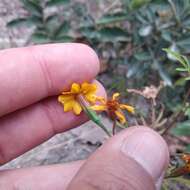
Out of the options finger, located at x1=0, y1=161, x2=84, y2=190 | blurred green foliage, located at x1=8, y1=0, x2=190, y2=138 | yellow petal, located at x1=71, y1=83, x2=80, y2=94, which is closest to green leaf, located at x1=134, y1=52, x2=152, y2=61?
blurred green foliage, located at x1=8, y1=0, x2=190, y2=138

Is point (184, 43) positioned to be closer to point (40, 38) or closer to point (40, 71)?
point (40, 38)

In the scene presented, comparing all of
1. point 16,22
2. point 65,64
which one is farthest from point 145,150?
point 16,22

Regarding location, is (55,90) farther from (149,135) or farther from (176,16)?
(176,16)

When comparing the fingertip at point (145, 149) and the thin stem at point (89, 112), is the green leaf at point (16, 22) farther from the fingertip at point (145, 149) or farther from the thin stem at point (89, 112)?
the fingertip at point (145, 149)

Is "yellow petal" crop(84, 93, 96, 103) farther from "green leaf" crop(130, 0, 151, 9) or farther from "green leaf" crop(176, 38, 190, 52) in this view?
"green leaf" crop(176, 38, 190, 52)

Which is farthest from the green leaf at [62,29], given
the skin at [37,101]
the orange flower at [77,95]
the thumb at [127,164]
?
the thumb at [127,164]
